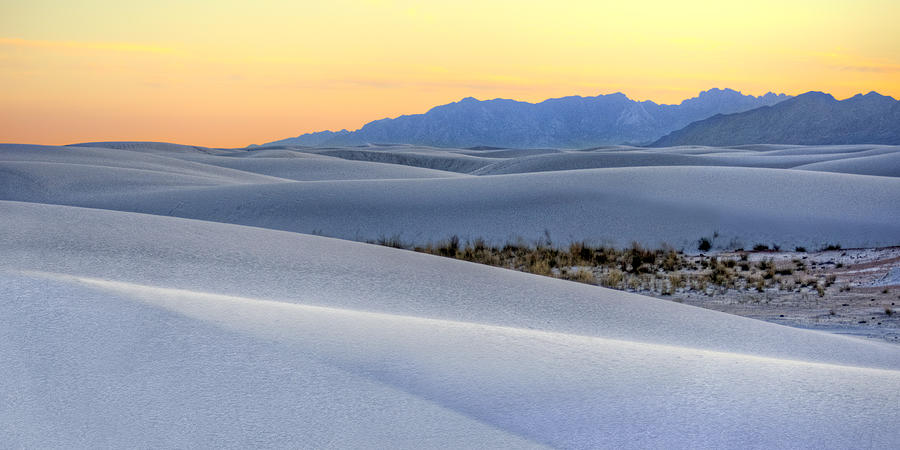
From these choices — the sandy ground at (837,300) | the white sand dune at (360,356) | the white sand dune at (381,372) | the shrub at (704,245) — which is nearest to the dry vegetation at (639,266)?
the sandy ground at (837,300)

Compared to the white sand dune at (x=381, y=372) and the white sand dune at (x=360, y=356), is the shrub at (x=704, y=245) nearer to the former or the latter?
the white sand dune at (x=360, y=356)

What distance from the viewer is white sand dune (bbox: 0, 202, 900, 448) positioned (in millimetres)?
3469

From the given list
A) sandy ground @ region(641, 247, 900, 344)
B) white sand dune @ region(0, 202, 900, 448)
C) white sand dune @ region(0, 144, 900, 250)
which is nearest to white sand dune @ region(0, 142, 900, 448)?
white sand dune @ region(0, 202, 900, 448)

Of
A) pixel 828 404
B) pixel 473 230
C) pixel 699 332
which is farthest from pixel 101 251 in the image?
pixel 473 230

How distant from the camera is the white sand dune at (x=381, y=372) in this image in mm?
3469

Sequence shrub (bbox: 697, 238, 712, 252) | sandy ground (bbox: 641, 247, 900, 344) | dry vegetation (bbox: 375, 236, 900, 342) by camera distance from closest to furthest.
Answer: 1. sandy ground (bbox: 641, 247, 900, 344)
2. dry vegetation (bbox: 375, 236, 900, 342)
3. shrub (bbox: 697, 238, 712, 252)

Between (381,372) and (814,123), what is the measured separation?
15684 cm

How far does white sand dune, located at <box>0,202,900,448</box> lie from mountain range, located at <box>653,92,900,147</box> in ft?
480

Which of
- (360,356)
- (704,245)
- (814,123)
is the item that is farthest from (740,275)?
(814,123)

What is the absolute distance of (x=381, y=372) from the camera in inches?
161

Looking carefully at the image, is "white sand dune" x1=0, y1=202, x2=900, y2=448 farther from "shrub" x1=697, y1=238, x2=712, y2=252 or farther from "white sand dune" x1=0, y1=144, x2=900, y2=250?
"white sand dune" x1=0, y1=144, x2=900, y2=250

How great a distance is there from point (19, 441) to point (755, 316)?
8.74m

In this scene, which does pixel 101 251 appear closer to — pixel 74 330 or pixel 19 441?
pixel 74 330

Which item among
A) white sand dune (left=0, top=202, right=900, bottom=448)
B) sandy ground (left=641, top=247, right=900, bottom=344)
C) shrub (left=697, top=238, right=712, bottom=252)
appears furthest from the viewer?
shrub (left=697, top=238, right=712, bottom=252)
